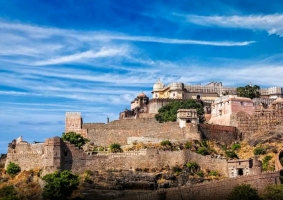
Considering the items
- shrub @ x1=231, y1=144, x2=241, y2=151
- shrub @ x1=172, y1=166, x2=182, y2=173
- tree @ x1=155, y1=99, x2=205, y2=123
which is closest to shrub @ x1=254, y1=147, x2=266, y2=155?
shrub @ x1=231, y1=144, x2=241, y2=151

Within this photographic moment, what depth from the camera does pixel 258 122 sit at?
8000cm

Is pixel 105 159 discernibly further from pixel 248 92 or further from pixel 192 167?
pixel 248 92

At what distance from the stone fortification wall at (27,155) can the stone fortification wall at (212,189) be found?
14.2m

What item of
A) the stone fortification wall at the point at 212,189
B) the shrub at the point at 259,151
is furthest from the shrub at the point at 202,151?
the stone fortification wall at the point at 212,189

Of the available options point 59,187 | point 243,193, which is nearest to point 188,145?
point 243,193

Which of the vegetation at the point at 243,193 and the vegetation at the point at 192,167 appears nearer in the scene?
→ the vegetation at the point at 243,193

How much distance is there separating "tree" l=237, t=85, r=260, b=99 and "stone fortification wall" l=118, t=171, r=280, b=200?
104 feet

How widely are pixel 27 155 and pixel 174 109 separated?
2157cm

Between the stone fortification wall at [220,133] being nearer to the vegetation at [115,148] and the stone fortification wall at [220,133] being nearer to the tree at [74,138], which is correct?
the vegetation at [115,148]

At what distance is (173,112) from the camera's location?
8331 centimetres

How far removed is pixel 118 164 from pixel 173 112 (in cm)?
1676

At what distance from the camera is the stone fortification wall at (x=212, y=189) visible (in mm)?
59375

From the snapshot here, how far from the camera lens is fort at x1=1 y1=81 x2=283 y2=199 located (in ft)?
213

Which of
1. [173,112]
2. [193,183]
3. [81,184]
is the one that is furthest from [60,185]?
[173,112]
